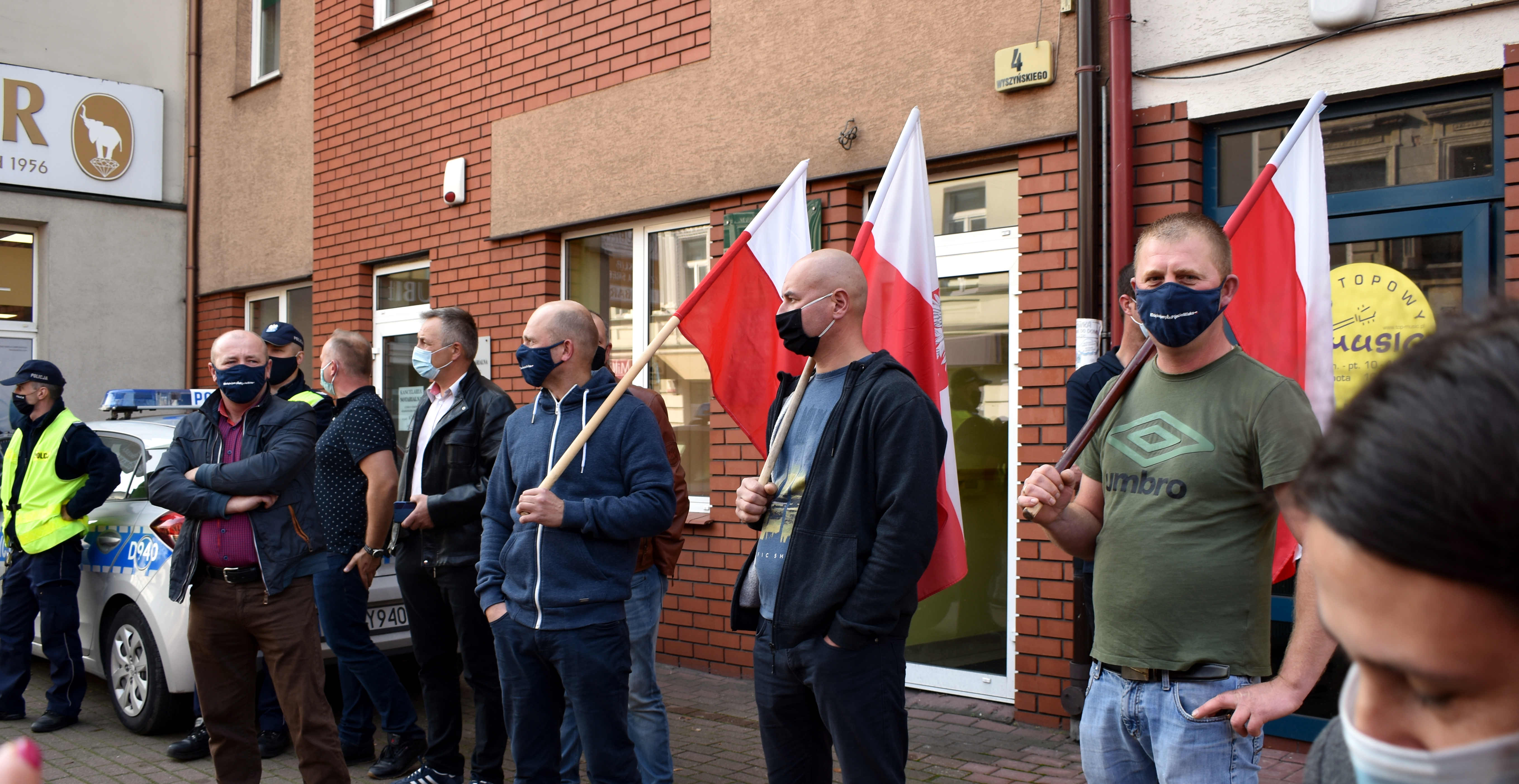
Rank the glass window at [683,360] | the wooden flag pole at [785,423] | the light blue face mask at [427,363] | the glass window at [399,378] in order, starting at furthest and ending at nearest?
the glass window at [399,378], the glass window at [683,360], the light blue face mask at [427,363], the wooden flag pole at [785,423]

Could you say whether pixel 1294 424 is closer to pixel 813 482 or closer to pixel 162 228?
pixel 813 482

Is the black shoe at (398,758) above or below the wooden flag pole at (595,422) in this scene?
below

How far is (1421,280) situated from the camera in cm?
464

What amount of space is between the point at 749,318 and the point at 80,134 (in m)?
9.88

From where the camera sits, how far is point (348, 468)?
5301 mm

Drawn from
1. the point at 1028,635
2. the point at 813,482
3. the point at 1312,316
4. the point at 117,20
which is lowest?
the point at 1028,635

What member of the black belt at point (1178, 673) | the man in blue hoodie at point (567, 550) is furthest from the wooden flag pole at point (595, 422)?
the black belt at point (1178, 673)

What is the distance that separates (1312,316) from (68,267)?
1152cm

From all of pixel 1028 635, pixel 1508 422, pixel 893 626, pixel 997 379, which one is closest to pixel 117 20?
pixel 997 379

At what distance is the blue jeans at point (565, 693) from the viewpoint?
3775 mm

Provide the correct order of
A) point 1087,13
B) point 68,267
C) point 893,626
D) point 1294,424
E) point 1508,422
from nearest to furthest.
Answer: point 1508,422 → point 1294,424 → point 893,626 → point 1087,13 → point 68,267

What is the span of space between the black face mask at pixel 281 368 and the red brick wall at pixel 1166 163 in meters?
4.04

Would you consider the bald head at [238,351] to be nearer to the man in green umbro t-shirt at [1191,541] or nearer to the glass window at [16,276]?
the man in green umbro t-shirt at [1191,541]

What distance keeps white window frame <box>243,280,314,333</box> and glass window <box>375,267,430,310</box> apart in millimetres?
854
